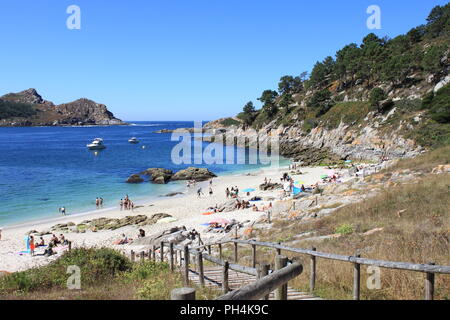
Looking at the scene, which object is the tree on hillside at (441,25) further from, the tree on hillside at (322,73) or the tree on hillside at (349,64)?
the tree on hillside at (322,73)

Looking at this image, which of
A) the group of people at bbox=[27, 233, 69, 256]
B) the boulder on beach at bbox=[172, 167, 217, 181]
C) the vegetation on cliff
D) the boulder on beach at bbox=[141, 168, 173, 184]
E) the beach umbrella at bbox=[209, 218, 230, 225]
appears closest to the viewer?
the group of people at bbox=[27, 233, 69, 256]

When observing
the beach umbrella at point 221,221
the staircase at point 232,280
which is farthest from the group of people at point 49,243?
the staircase at point 232,280

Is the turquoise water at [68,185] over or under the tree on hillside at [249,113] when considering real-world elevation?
under

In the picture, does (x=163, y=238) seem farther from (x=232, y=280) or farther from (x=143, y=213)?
(x=232, y=280)

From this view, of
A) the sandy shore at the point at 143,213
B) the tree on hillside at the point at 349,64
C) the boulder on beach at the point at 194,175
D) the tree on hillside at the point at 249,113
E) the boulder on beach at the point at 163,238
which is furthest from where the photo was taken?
the tree on hillside at the point at 249,113

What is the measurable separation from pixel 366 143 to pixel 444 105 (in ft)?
41.1

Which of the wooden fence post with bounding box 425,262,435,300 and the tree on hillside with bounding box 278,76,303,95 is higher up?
the tree on hillside with bounding box 278,76,303,95

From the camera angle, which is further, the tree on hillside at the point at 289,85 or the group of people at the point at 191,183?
the tree on hillside at the point at 289,85

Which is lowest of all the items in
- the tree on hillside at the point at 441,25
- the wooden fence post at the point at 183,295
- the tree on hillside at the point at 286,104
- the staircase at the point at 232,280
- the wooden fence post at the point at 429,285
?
the staircase at the point at 232,280

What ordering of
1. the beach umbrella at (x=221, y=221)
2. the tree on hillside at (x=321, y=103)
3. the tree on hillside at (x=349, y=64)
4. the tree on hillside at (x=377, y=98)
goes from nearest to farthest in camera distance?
the beach umbrella at (x=221, y=221), the tree on hillside at (x=377, y=98), the tree on hillside at (x=321, y=103), the tree on hillside at (x=349, y=64)

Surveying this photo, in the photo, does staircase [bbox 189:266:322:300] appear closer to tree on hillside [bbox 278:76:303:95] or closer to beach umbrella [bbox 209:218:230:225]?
beach umbrella [bbox 209:218:230:225]

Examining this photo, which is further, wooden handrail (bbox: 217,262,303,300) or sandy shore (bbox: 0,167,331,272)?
sandy shore (bbox: 0,167,331,272)

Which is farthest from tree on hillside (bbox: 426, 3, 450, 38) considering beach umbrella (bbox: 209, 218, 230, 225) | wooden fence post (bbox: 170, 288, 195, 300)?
wooden fence post (bbox: 170, 288, 195, 300)

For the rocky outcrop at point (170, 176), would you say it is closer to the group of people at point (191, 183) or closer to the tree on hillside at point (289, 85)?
the group of people at point (191, 183)
